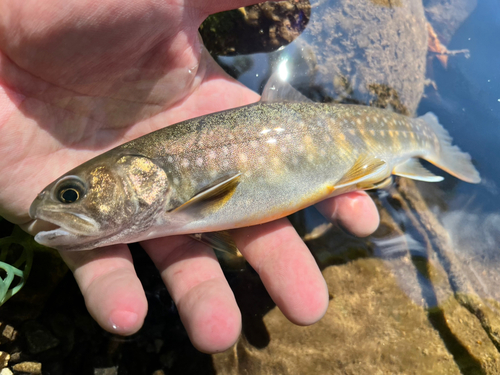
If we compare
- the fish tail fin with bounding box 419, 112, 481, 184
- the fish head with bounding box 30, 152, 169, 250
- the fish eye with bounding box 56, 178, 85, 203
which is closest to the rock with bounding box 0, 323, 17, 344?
the fish head with bounding box 30, 152, 169, 250

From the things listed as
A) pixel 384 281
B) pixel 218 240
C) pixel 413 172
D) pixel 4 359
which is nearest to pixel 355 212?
pixel 413 172

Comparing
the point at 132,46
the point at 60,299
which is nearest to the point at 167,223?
the point at 132,46

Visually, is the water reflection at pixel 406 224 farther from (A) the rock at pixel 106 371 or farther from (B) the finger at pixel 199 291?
(B) the finger at pixel 199 291

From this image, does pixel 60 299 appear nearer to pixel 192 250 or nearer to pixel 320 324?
pixel 192 250

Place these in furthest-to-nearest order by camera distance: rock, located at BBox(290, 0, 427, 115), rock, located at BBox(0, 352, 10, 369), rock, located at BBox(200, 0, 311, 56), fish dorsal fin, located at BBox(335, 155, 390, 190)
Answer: rock, located at BBox(290, 0, 427, 115), rock, located at BBox(200, 0, 311, 56), rock, located at BBox(0, 352, 10, 369), fish dorsal fin, located at BBox(335, 155, 390, 190)

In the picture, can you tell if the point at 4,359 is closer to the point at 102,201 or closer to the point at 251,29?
the point at 102,201

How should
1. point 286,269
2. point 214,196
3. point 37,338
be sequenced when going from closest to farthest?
point 214,196 → point 286,269 → point 37,338

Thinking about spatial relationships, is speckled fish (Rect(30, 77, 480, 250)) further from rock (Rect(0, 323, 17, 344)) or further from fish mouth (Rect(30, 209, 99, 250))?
rock (Rect(0, 323, 17, 344))
